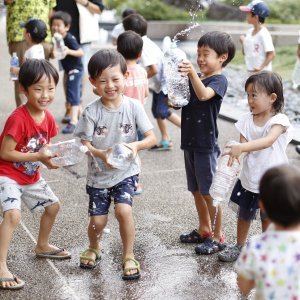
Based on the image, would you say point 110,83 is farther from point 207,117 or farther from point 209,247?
point 209,247

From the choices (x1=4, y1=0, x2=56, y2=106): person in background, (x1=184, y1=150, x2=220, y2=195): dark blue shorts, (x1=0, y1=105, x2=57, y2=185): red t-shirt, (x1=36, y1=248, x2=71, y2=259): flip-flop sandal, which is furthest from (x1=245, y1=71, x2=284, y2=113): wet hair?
(x1=4, y1=0, x2=56, y2=106): person in background

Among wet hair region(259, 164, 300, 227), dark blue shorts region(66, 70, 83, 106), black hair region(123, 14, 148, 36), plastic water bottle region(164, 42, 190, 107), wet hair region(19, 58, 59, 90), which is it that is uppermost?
wet hair region(259, 164, 300, 227)

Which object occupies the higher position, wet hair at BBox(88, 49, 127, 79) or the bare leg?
wet hair at BBox(88, 49, 127, 79)

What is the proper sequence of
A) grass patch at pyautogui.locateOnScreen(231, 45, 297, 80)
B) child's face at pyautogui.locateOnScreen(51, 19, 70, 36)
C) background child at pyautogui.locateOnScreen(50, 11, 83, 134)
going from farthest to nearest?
grass patch at pyautogui.locateOnScreen(231, 45, 297, 80), background child at pyautogui.locateOnScreen(50, 11, 83, 134), child's face at pyautogui.locateOnScreen(51, 19, 70, 36)

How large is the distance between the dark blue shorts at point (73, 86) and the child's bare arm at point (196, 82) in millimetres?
3763

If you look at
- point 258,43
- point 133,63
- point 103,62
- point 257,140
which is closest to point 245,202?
point 257,140

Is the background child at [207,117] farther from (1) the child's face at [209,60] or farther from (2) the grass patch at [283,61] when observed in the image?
(2) the grass patch at [283,61]

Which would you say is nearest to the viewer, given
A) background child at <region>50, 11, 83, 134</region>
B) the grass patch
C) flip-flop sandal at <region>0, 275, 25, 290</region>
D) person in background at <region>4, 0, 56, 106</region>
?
flip-flop sandal at <region>0, 275, 25, 290</region>

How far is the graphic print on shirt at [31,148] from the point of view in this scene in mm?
4012

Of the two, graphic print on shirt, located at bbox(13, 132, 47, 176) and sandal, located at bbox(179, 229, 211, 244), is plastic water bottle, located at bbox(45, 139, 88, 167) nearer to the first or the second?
graphic print on shirt, located at bbox(13, 132, 47, 176)

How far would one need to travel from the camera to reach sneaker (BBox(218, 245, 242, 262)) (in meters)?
4.40

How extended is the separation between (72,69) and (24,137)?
407cm

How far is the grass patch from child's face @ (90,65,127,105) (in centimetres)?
853

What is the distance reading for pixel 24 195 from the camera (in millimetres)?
4168
